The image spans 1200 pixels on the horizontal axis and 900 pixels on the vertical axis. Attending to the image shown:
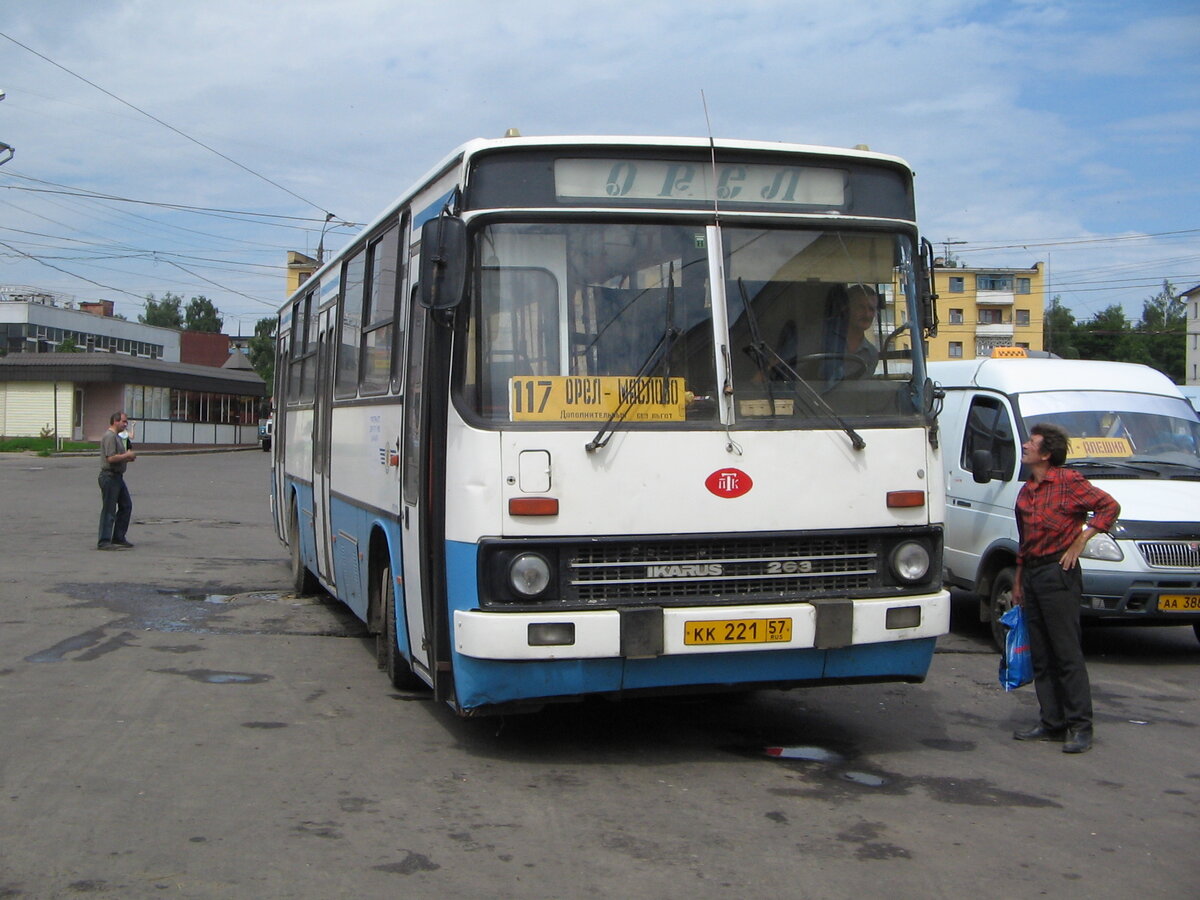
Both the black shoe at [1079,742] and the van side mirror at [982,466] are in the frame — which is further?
the van side mirror at [982,466]

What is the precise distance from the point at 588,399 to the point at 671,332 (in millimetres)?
543

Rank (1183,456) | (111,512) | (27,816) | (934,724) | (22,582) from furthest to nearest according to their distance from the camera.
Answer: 1. (111,512)
2. (22,582)
3. (1183,456)
4. (934,724)
5. (27,816)

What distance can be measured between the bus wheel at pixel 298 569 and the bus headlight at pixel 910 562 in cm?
744

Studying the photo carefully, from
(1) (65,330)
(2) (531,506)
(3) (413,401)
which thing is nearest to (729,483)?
(2) (531,506)

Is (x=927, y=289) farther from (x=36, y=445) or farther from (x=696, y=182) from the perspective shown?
(x=36, y=445)

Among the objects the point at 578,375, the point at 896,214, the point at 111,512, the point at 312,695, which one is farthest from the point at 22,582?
the point at 896,214

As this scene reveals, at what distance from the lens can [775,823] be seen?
18.3ft

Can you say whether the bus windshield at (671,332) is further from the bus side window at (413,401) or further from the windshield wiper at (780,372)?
the bus side window at (413,401)

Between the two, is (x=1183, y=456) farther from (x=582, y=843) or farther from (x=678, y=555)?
(x=582, y=843)

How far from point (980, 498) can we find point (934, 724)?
3.83m

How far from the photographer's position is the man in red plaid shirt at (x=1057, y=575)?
7.07 m

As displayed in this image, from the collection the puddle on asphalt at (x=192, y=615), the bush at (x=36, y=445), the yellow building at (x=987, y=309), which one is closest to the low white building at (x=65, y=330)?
the bush at (x=36, y=445)

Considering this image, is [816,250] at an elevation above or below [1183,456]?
above

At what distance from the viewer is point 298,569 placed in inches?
512
